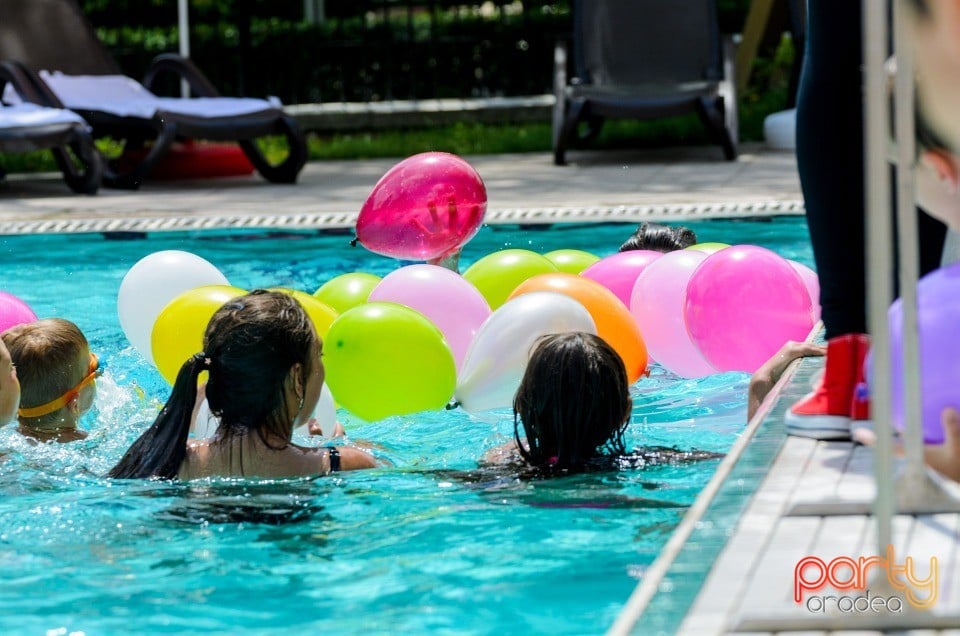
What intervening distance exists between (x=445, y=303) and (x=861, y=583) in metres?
2.63

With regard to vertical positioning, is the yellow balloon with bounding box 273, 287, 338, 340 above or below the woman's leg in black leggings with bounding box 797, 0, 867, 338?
below

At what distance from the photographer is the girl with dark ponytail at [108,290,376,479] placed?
3135 mm

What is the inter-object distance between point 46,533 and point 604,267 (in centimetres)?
252

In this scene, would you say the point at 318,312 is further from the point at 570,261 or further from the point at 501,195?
the point at 501,195

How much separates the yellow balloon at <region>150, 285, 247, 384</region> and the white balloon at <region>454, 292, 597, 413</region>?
0.72 m

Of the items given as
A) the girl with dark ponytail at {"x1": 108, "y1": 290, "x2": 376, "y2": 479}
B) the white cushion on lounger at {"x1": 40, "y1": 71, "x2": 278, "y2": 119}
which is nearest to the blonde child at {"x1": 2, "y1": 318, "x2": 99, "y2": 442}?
the girl with dark ponytail at {"x1": 108, "y1": 290, "x2": 376, "y2": 479}

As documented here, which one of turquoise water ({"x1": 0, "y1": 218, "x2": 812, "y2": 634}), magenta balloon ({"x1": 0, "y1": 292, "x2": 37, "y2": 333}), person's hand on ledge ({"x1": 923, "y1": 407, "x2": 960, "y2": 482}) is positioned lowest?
turquoise water ({"x1": 0, "y1": 218, "x2": 812, "y2": 634})

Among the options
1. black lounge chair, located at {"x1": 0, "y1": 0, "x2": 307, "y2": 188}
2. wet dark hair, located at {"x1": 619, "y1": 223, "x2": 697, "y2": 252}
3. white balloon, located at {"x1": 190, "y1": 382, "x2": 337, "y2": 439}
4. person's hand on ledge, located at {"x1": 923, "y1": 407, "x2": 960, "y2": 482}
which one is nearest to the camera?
person's hand on ledge, located at {"x1": 923, "y1": 407, "x2": 960, "y2": 482}

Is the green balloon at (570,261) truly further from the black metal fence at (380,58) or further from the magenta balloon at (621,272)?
the black metal fence at (380,58)

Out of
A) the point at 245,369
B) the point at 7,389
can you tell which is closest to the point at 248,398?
the point at 245,369

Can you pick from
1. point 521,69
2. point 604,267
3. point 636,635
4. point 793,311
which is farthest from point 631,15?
point 636,635

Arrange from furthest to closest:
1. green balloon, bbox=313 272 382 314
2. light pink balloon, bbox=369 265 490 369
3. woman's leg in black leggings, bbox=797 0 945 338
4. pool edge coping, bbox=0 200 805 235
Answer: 1. pool edge coping, bbox=0 200 805 235
2. green balloon, bbox=313 272 382 314
3. light pink balloon, bbox=369 265 490 369
4. woman's leg in black leggings, bbox=797 0 945 338

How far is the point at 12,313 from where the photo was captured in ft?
14.7

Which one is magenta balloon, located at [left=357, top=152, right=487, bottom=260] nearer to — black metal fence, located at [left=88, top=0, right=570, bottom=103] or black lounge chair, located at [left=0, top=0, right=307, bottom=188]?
black lounge chair, located at [left=0, top=0, right=307, bottom=188]
